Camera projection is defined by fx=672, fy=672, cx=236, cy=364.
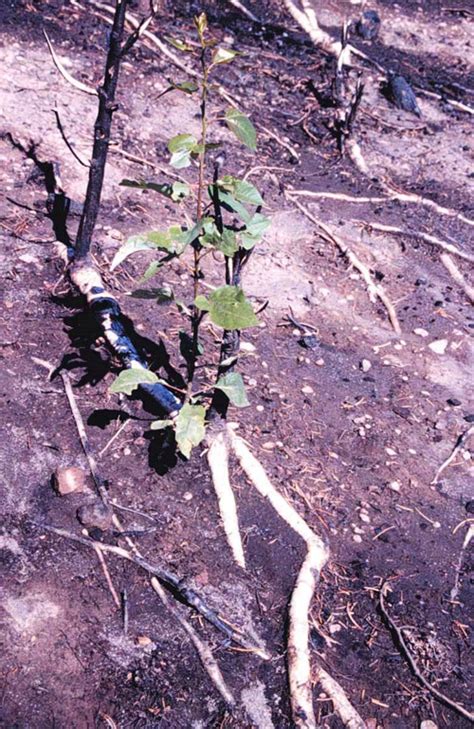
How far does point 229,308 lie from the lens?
8.41 ft

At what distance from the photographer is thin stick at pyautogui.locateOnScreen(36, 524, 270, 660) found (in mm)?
2697

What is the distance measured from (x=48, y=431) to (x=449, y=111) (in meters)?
6.03

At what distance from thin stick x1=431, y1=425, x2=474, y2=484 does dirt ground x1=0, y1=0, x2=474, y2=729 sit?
1.3 inches

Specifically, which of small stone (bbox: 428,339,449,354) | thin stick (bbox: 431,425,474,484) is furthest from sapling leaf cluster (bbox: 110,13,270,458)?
small stone (bbox: 428,339,449,354)

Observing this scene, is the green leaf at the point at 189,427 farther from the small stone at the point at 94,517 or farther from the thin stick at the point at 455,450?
the thin stick at the point at 455,450

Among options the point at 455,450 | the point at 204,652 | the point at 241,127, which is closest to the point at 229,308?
the point at 241,127

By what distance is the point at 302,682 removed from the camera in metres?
2.60

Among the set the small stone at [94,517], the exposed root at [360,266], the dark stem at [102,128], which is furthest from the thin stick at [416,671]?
the dark stem at [102,128]

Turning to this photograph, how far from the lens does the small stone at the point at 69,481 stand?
3000 millimetres

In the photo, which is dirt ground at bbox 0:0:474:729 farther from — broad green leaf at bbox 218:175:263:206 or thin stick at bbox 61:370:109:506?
broad green leaf at bbox 218:175:263:206

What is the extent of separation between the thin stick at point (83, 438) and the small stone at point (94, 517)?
0.06 metres

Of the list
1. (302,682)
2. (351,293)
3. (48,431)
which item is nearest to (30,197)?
(48,431)

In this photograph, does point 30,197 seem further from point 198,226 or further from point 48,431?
point 198,226

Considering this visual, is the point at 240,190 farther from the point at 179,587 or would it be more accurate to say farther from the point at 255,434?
the point at 179,587
